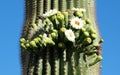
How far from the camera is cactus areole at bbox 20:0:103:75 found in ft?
23.5

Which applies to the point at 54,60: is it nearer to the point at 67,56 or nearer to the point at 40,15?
the point at 67,56

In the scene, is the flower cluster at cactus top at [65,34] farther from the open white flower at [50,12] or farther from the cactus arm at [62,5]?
the cactus arm at [62,5]

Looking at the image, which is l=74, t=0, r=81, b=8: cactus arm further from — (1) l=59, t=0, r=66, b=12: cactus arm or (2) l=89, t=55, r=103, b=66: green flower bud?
(2) l=89, t=55, r=103, b=66: green flower bud

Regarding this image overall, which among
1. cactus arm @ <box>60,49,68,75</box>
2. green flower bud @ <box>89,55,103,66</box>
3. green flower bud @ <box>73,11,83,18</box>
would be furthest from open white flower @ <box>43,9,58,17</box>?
green flower bud @ <box>89,55,103,66</box>

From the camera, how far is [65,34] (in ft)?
23.7

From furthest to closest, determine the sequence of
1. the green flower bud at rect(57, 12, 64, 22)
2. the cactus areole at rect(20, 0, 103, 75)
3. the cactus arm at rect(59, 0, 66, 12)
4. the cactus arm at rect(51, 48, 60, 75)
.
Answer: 1. the cactus arm at rect(59, 0, 66, 12)
2. the green flower bud at rect(57, 12, 64, 22)
3. the cactus areole at rect(20, 0, 103, 75)
4. the cactus arm at rect(51, 48, 60, 75)

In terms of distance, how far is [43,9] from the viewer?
7711 mm

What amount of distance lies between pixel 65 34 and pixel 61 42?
0.16m

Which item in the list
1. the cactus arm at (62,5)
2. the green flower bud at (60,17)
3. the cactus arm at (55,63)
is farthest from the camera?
the cactus arm at (62,5)

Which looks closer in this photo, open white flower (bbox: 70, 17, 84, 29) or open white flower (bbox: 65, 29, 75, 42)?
open white flower (bbox: 65, 29, 75, 42)

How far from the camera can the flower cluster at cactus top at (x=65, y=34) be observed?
23.8ft

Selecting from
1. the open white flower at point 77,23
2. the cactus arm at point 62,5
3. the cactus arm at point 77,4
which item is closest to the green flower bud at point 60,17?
the open white flower at point 77,23

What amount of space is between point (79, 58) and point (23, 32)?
1136 millimetres

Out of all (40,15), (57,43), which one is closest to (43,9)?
(40,15)
